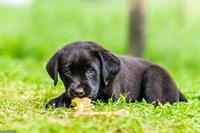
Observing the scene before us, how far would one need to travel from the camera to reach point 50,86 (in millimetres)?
10859

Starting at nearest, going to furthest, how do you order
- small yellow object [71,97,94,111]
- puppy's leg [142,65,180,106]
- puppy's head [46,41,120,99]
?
small yellow object [71,97,94,111]
puppy's head [46,41,120,99]
puppy's leg [142,65,180,106]

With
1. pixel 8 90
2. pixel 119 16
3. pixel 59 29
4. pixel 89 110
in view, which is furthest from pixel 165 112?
pixel 119 16

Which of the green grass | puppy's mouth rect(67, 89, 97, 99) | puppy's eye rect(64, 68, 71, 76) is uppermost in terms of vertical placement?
Answer: puppy's eye rect(64, 68, 71, 76)

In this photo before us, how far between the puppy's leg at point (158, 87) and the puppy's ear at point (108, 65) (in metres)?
1.03

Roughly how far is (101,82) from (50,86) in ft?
7.35

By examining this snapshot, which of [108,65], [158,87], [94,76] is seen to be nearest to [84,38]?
[158,87]

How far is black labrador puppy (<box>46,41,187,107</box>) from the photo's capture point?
841cm

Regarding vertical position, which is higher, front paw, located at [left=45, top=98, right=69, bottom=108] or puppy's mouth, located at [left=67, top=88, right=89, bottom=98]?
A: puppy's mouth, located at [left=67, top=88, right=89, bottom=98]

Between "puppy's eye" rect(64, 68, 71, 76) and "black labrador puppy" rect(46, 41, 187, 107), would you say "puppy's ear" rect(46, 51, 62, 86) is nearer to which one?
"black labrador puppy" rect(46, 41, 187, 107)

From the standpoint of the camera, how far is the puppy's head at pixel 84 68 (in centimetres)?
836

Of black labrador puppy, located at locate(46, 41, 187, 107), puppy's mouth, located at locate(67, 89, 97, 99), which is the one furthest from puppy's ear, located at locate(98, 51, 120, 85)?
puppy's mouth, located at locate(67, 89, 97, 99)

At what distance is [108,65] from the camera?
8.76 metres

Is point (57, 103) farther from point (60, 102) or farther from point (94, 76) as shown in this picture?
point (94, 76)

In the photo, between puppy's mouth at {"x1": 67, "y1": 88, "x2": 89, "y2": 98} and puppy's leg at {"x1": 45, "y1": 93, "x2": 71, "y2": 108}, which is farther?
puppy's leg at {"x1": 45, "y1": 93, "x2": 71, "y2": 108}
